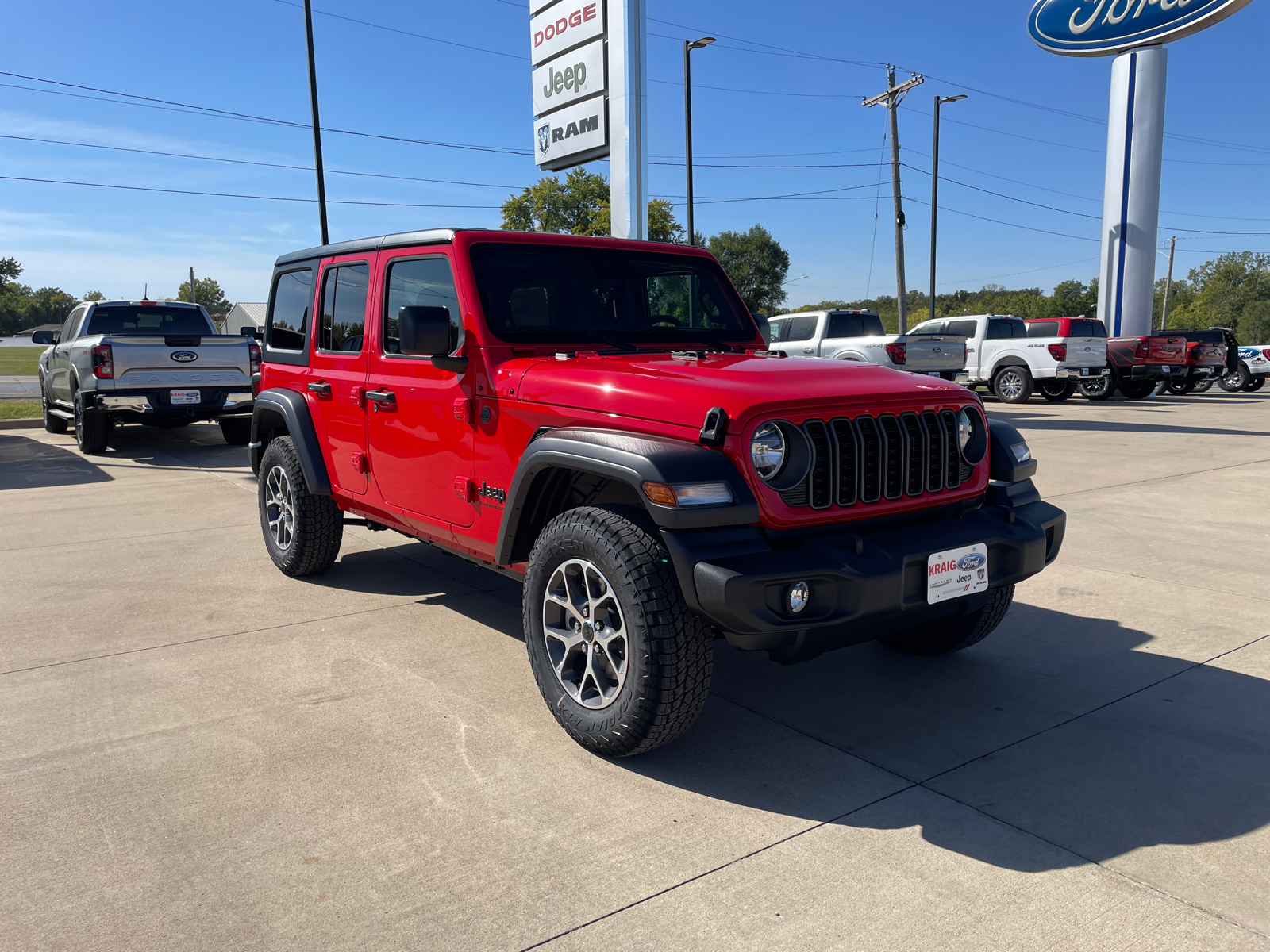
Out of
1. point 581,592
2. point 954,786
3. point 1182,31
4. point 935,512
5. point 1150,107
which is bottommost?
point 954,786

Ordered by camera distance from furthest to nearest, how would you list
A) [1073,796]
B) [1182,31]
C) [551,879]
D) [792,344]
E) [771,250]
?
[771,250] < [1182,31] < [792,344] < [1073,796] < [551,879]

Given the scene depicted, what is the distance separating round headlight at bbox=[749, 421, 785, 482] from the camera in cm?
295

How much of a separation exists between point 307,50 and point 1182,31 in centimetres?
2112

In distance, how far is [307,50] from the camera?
19.3m

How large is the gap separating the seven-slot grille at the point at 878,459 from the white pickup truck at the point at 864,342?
13.5 meters

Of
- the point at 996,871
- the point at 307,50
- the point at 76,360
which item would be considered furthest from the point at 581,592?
the point at 307,50

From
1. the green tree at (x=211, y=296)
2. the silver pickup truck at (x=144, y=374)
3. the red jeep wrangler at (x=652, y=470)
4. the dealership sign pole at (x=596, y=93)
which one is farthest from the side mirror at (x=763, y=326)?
the green tree at (x=211, y=296)

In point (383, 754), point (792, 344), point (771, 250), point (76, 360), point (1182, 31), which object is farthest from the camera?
point (771, 250)

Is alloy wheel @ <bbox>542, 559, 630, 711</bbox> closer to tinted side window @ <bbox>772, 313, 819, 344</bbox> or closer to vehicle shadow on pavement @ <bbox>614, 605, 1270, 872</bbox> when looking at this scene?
vehicle shadow on pavement @ <bbox>614, 605, 1270, 872</bbox>

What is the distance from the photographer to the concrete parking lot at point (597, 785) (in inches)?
91.9

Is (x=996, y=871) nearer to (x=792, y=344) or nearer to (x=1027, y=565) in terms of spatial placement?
(x=1027, y=565)

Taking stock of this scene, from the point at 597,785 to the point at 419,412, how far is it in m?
1.91

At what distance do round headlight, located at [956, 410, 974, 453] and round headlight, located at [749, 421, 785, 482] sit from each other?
0.90m

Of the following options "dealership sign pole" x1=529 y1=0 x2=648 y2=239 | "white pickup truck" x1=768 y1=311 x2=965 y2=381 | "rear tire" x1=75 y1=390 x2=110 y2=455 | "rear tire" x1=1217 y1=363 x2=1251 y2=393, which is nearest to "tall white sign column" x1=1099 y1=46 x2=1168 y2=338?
"rear tire" x1=1217 y1=363 x2=1251 y2=393
